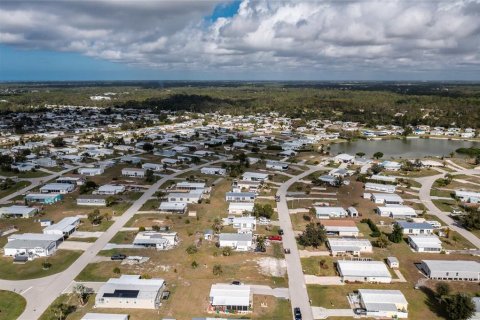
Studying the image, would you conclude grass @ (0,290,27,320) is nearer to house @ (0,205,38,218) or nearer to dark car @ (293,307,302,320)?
house @ (0,205,38,218)

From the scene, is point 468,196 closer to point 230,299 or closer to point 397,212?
point 397,212

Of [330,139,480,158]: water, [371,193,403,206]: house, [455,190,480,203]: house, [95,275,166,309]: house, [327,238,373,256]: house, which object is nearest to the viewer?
[95,275,166,309]: house

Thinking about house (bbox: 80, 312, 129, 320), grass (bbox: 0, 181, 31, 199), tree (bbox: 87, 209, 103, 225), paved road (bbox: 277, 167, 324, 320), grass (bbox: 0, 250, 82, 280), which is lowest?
grass (bbox: 0, 250, 82, 280)

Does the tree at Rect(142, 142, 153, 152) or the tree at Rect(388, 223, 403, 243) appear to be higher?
the tree at Rect(142, 142, 153, 152)

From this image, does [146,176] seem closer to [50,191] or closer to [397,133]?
[50,191]

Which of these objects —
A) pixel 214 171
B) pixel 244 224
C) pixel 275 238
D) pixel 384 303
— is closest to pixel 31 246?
pixel 244 224

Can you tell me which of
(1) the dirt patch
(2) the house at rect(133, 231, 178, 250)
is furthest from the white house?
(1) the dirt patch
